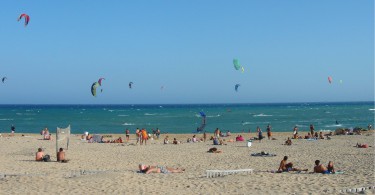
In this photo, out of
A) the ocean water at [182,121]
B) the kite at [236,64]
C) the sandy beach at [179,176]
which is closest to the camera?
the sandy beach at [179,176]

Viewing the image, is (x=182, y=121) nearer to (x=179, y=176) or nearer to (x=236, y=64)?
(x=236, y=64)

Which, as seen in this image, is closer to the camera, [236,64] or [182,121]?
[236,64]

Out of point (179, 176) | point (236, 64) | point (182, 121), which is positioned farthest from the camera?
point (182, 121)

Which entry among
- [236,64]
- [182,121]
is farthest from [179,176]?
[182,121]

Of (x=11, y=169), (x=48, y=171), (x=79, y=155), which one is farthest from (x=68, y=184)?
(x=79, y=155)

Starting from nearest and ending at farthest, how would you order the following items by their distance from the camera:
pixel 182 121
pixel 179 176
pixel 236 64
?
pixel 179 176, pixel 236 64, pixel 182 121

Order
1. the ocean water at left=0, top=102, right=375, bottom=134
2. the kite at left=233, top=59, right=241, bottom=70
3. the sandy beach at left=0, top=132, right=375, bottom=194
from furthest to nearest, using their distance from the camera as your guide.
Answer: the ocean water at left=0, top=102, right=375, bottom=134, the kite at left=233, top=59, right=241, bottom=70, the sandy beach at left=0, top=132, right=375, bottom=194

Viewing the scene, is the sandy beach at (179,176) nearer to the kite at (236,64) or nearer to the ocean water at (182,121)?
the kite at (236,64)

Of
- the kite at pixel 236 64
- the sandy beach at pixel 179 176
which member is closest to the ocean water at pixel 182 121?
the kite at pixel 236 64

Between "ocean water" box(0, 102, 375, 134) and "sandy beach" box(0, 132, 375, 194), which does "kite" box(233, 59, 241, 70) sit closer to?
"sandy beach" box(0, 132, 375, 194)

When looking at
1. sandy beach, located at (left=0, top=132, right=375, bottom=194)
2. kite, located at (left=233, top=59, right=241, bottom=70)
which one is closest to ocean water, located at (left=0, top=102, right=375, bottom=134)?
kite, located at (left=233, top=59, right=241, bottom=70)

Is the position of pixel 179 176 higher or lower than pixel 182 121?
higher

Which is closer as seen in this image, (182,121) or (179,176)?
(179,176)

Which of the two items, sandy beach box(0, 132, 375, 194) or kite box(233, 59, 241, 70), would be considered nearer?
sandy beach box(0, 132, 375, 194)
